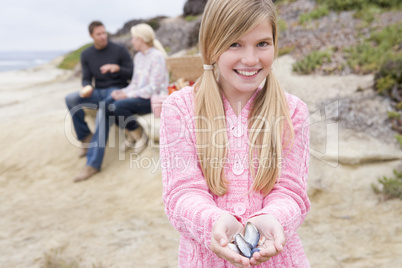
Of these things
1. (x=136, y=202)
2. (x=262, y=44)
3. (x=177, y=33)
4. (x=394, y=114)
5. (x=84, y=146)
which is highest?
(x=262, y=44)

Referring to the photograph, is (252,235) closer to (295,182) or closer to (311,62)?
(295,182)

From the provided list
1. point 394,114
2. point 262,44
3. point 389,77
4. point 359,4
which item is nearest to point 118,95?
point 394,114

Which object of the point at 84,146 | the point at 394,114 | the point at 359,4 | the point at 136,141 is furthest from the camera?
the point at 359,4

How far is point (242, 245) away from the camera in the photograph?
1.41 m

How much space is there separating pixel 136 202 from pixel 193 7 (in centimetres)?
1786

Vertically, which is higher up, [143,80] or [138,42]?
[138,42]

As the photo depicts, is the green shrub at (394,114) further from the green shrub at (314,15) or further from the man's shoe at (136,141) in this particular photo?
the green shrub at (314,15)

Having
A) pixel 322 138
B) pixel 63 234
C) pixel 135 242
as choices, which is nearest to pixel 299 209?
pixel 135 242

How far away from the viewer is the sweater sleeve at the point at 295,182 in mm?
1608

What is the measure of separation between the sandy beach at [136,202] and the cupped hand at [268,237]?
7.79 feet

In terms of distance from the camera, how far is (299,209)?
5.40 feet

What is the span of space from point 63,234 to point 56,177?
225 centimetres

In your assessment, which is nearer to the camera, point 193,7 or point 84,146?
point 84,146

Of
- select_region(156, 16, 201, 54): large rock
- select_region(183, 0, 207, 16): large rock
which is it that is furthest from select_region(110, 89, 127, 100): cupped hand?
select_region(183, 0, 207, 16): large rock
